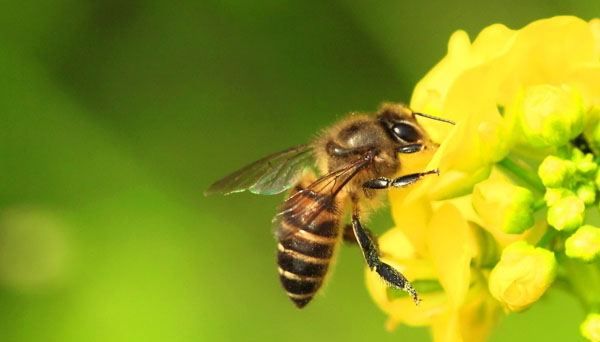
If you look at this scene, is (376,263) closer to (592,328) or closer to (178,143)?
(592,328)

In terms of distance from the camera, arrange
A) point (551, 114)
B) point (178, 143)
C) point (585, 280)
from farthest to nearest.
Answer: point (178, 143) → point (585, 280) → point (551, 114)

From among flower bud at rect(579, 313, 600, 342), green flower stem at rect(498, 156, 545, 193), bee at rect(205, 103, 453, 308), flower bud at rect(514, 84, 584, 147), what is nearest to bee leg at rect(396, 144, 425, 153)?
bee at rect(205, 103, 453, 308)

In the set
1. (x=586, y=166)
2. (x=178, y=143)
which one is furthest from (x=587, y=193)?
(x=178, y=143)

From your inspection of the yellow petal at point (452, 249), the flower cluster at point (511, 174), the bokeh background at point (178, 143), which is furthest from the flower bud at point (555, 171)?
the bokeh background at point (178, 143)

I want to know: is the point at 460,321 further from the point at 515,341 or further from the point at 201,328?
the point at 201,328

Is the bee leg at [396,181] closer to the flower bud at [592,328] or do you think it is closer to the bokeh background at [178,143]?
the flower bud at [592,328]

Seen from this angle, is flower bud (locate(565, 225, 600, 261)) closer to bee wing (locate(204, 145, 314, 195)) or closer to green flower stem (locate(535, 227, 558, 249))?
green flower stem (locate(535, 227, 558, 249))

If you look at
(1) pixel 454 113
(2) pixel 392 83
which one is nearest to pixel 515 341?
(2) pixel 392 83
